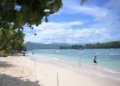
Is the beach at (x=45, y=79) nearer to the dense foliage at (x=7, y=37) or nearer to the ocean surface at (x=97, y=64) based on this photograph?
the dense foliage at (x=7, y=37)

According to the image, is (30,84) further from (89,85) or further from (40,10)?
(40,10)

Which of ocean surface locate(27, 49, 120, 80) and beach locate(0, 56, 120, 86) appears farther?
ocean surface locate(27, 49, 120, 80)

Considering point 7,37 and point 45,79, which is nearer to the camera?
point 45,79

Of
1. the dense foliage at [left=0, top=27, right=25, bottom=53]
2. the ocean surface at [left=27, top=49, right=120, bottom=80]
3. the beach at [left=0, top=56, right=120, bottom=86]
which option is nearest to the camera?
the beach at [left=0, top=56, right=120, bottom=86]

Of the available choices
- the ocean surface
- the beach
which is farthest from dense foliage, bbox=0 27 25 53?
the ocean surface

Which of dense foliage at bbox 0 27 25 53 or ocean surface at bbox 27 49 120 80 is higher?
dense foliage at bbox 0 27 25 53

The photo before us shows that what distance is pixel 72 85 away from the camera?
16.2 metres

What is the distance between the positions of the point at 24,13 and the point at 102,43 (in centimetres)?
15377

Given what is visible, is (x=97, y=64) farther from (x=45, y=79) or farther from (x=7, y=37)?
(x=45, y=79)

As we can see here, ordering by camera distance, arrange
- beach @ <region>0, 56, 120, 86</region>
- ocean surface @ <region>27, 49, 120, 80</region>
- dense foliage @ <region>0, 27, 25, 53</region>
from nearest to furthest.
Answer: beach @ <region>0, 56, 120, 86</region> → dense foliage @ <region>0, 27, 25, 53</region> → ocean surface @ <region>27, 49, 120, 80</region>

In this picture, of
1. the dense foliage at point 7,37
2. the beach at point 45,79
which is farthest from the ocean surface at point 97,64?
the dense foliage at point 7,37

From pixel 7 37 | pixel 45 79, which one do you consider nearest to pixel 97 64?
pixel 7 37

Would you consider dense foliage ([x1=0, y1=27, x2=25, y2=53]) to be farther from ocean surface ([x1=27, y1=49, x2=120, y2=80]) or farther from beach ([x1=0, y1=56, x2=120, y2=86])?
ocean surface ([x1=27, y1=49, x2=120, y2=80])

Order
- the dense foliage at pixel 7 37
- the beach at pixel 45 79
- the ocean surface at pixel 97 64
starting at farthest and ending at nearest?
1. the ocean surface at pixel 97 64
2. the dense foliage at pixel 7 37
3. the beach at pixel 45 79
